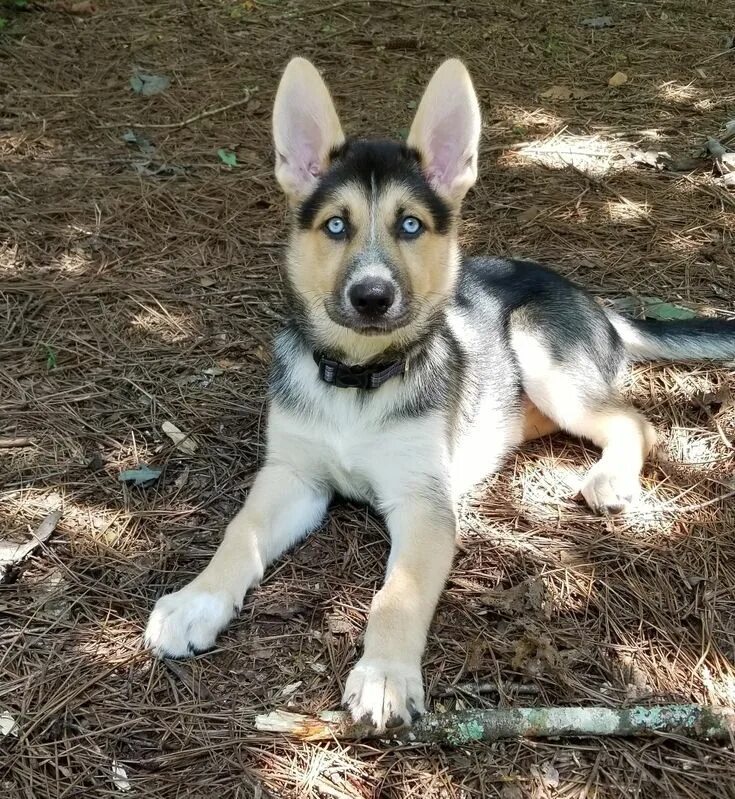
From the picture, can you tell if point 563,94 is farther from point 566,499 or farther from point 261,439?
point 261,439

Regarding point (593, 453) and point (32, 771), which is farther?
point (593, 453)

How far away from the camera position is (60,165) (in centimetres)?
567

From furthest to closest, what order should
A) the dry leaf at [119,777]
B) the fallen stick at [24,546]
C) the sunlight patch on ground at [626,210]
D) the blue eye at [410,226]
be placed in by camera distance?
the sunlight patch on ground at [626,210] < the blue eye at [410,226] < the fallen stick at [24,546] < the dry leaf at [119,777]

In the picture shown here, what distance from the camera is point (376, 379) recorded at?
127 inches

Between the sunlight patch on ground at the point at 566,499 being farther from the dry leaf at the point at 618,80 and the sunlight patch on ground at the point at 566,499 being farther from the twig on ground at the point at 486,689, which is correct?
the dry leaf at the point at 618,80

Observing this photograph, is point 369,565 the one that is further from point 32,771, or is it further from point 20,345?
point 20,345

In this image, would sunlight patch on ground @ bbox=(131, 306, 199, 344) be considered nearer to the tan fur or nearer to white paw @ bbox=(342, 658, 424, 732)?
the tan fur

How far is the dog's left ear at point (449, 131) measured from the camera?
3.13 meters

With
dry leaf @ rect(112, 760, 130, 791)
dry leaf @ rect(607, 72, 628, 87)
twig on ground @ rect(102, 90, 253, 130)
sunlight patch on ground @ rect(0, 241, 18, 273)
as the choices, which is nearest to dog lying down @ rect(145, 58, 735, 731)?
dry leaf @ rect(112, 760, 130, 791)

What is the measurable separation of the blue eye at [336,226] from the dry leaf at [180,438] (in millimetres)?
1245

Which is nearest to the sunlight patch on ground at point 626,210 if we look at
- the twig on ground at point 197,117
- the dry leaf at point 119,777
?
the twig on ground at point 197,117

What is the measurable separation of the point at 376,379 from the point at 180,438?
110 centimetres

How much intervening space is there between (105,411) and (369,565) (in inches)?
63.7

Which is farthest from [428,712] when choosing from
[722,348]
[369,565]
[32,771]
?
[722,348]
